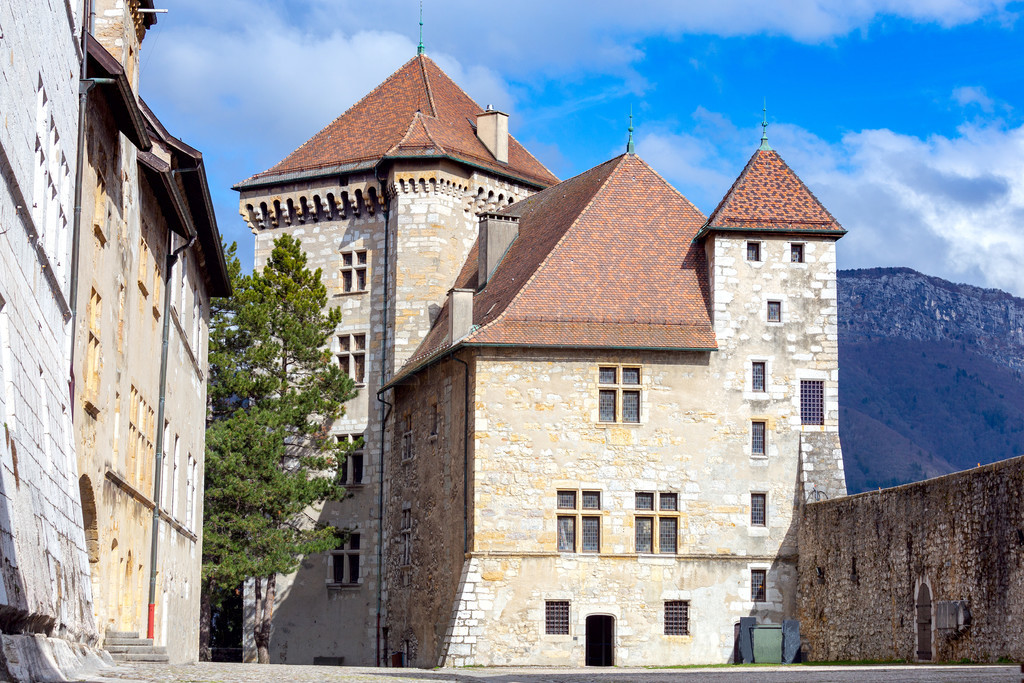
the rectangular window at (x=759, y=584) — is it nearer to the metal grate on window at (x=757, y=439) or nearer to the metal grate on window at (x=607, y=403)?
the metal grate on window at (x=757, y=439)

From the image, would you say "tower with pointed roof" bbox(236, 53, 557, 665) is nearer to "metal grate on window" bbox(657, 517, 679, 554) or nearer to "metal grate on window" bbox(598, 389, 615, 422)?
"metal grate on window" bbox(598, 389, 615, 422)

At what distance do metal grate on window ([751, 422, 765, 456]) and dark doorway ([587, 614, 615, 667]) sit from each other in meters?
5.47

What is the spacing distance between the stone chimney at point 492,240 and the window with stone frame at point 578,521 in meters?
8.72

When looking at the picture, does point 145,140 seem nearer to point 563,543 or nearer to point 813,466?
point 563,543

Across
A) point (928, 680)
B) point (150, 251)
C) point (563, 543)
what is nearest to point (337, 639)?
point (563, 543)

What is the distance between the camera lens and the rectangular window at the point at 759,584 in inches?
1374

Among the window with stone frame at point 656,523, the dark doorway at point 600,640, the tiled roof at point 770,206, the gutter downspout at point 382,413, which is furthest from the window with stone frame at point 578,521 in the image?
the gutter downspout at point 382,413

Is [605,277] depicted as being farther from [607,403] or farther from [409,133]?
[409,133]

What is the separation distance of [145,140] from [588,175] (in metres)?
22.9

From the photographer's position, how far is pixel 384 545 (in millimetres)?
43188

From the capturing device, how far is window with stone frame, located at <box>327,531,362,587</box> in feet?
145

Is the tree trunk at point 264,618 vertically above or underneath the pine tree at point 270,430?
underneath

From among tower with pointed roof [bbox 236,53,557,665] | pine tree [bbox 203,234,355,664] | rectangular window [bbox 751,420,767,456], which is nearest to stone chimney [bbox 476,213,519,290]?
tower with pointed roof [bbox 236,53,557,665]

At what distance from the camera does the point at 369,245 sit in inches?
1807
